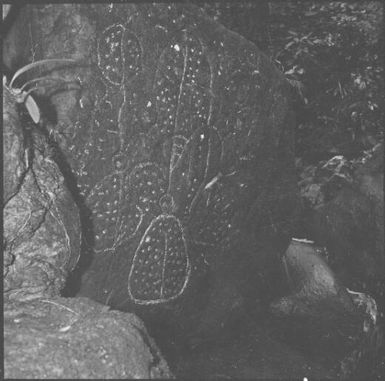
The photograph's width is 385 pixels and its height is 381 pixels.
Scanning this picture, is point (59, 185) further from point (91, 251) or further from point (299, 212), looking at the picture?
point (299, 212)

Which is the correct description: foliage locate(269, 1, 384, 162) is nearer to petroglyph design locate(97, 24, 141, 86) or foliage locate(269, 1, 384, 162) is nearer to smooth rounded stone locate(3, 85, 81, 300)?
petroglyph design locate(97, 24, 141, 86)

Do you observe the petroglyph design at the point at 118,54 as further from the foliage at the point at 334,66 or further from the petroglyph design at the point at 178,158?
the foliage at the point at 334,66

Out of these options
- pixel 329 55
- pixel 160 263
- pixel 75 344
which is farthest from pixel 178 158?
pixel 329 55

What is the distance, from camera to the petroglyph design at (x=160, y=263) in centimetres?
295

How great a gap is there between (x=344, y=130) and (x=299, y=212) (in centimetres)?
171

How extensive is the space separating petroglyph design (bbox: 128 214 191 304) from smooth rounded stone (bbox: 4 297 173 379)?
1.41 metres

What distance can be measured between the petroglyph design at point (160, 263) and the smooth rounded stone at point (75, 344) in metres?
1.41

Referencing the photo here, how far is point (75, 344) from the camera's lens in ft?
4.22

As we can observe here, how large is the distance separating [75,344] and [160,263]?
1750 mm

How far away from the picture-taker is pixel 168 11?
2871 millimetres

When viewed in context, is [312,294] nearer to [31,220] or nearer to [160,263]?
[160,263]

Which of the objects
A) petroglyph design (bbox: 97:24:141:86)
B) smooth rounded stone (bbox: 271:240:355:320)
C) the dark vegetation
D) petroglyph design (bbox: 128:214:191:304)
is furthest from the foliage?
petroglyph design (bbox: 97:24:141:86)

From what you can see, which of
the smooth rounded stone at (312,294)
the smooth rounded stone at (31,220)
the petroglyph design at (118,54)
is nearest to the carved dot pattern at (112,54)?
the petroglyph design at (118,54)

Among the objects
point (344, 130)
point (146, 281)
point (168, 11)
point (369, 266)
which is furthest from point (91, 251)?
point (344, 130)
